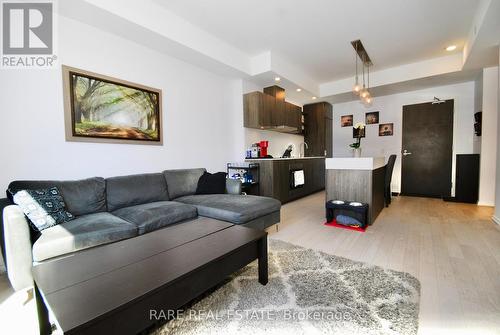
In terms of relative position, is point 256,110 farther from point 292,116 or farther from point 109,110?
point 109,110

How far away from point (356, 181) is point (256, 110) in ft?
7.28

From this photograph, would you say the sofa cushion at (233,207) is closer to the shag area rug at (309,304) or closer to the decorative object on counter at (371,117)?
the shag area rug at (309,304)

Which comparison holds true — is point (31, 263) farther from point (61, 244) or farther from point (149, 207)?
point (149, 207)

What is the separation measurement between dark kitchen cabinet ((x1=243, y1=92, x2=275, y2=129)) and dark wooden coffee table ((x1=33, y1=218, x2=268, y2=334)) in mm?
2921

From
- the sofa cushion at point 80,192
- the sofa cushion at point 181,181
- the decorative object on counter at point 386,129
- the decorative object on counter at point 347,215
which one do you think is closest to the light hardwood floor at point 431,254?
the decorative object on counter at point 347,215

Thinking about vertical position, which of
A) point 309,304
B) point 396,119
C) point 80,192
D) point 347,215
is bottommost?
point 309,304

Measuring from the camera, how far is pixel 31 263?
5.17 feet

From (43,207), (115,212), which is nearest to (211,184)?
(115,212)

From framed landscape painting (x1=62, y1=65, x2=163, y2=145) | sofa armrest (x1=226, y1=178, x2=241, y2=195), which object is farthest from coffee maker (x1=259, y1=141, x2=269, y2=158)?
framed landscape painting (x1=62, y1=65, x2=163, y2=145)

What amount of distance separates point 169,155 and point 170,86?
1.07 meters

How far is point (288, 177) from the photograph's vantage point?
446 centimetres

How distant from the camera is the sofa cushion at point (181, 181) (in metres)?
3.10

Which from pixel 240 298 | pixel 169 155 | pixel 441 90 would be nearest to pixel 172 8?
pixel 169 155

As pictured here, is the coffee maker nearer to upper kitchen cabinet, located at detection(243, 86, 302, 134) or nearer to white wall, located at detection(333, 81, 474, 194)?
upper kitchen cabinet, located at detection(243, 86, 302, 134)
